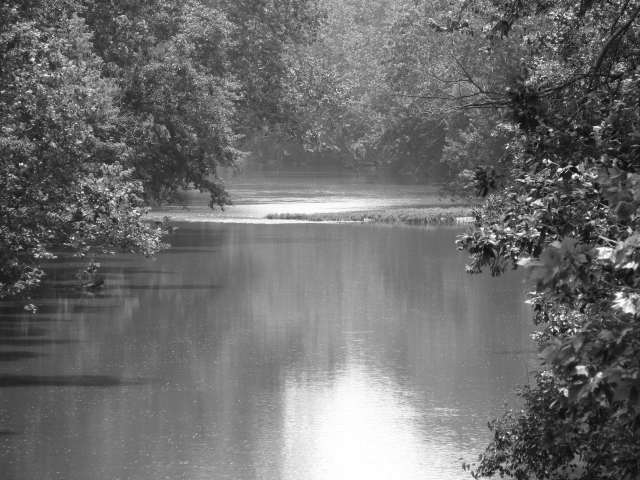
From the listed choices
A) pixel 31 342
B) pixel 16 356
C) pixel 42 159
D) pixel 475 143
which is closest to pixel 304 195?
pixel 475 143

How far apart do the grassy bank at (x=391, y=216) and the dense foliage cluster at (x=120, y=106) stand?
5105 millimetres

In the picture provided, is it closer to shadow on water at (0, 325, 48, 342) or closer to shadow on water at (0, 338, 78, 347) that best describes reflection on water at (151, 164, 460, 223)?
shadow on water at (0, 325, 48, 342)

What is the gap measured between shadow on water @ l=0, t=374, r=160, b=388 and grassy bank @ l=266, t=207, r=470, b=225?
1269 inches

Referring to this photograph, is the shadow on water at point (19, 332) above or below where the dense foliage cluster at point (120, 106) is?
below

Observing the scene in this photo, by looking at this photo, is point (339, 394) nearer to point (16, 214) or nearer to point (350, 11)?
point (16, 214)

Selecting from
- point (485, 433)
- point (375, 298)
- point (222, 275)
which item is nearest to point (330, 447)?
point (485, 433)

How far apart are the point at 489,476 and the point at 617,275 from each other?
547 cm

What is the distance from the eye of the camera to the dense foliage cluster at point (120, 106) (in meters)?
18.5

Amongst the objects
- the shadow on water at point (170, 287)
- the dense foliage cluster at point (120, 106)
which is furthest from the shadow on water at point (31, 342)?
the shadow on water at point (170, 287)

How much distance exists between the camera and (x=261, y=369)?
19938 millimetres

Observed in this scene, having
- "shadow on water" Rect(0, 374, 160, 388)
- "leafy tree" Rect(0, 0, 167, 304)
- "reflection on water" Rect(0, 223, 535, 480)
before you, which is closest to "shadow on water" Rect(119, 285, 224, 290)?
Result: "reflection on water" Rect(0, 223, 535, 480)

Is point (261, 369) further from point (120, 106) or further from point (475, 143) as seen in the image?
point (475, 143)

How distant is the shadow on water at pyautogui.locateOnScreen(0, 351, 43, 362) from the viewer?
2020cm

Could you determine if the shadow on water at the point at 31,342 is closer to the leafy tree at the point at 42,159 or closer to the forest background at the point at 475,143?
the forest background at the point at 475,143
